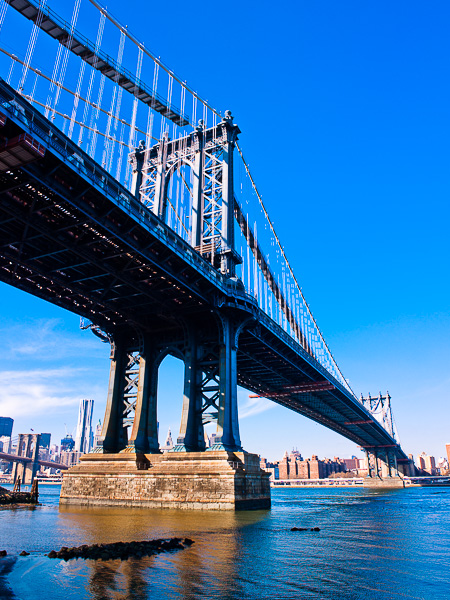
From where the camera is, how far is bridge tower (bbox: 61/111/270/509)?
109ft

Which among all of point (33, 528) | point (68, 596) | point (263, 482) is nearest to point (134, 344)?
point (263, 482)

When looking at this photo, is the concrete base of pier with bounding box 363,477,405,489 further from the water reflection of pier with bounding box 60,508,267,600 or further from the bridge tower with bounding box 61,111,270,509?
the water reflection of pier with bounding box 60,508,267,600

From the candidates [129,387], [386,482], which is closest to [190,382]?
[129,387]

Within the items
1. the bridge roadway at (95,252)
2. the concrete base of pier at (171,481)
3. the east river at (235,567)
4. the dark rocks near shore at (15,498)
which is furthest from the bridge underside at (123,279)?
the dark rocks near shore at (15,498)

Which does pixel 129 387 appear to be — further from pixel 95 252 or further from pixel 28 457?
pixel 28 457

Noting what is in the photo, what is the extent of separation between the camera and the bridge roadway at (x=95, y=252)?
23094 mm

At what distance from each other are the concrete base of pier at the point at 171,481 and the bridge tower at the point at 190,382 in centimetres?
7

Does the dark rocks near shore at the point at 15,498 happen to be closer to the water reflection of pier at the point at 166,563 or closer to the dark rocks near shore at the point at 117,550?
the water reflection of pier at the point at 166,563

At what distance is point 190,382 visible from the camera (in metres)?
38.6

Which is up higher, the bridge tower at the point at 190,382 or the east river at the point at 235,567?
the bridge tower at the point at 190,382

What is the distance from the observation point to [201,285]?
37.8 meters

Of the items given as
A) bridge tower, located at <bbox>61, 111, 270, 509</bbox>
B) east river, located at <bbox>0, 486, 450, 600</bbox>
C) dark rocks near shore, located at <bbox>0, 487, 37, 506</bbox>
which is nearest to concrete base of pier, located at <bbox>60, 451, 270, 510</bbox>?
bridge tower, located at <bbox>61, 111, 270, 509</bbox>

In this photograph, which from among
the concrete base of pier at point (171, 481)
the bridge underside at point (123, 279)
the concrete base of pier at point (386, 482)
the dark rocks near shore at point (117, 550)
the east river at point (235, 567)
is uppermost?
the bridge underside at point (123, 279)

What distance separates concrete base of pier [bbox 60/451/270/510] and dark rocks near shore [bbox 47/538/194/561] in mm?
15860
